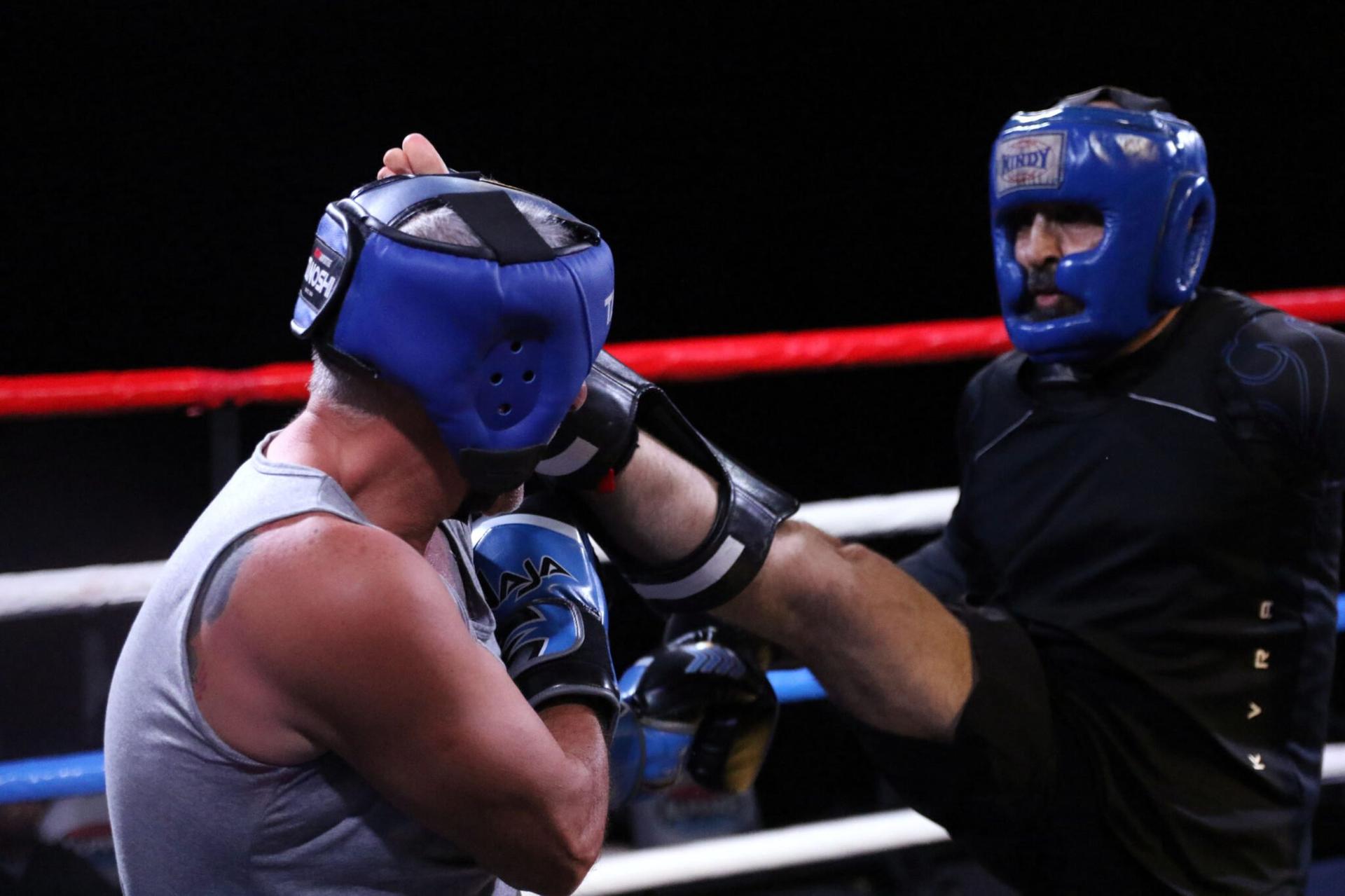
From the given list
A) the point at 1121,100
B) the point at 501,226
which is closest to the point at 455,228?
the point at 501,226

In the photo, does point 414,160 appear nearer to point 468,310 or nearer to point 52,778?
point 468,310

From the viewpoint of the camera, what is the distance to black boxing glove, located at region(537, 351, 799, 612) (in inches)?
51.8

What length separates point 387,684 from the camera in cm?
89

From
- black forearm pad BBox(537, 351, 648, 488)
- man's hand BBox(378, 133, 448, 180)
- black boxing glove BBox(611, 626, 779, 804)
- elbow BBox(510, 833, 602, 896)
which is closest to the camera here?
elbow BBox(510, 833, 602, 896)

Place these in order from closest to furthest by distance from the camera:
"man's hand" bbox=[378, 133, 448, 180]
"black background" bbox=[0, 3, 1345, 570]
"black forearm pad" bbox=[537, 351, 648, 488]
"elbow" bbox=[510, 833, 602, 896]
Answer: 1. "elbow" bbox=[510, 833, 602, 896]
2. "man's hand" bbox=[378, 133, 448, 180]
3. "black forearm pad" bbox=[537, 351, 648, 488]
4. "black background" bbox=[0, 3, 1345, 570]

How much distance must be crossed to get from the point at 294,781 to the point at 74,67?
108 inches

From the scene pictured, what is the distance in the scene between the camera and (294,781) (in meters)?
0.95

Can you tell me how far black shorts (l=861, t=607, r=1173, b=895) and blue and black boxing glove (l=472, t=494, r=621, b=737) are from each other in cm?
54

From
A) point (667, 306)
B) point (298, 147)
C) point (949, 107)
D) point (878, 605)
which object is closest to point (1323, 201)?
point (949, 107)

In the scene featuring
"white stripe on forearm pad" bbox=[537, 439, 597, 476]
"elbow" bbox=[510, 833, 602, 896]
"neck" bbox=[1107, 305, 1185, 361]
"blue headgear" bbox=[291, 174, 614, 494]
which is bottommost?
"elbow" bbox=[510, 833, 602, 896]

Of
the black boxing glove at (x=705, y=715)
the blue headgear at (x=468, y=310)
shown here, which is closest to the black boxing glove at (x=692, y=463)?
the black boxing glove at (x=705, y=715)

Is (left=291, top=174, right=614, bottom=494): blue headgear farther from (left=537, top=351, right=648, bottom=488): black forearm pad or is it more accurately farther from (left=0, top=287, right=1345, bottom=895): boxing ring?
(left=0, top=287, right=1345, bottom=895): boxing ring

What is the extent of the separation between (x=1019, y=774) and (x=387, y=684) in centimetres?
93

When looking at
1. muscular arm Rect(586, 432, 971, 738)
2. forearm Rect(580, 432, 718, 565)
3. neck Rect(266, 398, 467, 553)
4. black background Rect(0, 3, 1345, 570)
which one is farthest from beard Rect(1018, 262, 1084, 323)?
black background Rect(0, 3, 1345, 570)
